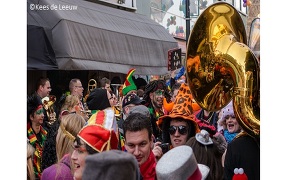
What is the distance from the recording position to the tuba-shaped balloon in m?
2.62

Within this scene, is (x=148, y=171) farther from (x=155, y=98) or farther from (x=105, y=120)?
(x=155, y=98)

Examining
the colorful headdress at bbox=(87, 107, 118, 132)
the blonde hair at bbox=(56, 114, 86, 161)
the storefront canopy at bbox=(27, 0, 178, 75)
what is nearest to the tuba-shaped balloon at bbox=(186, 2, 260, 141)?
the colorful headdress at bbox=(87, 107, 118, 132)

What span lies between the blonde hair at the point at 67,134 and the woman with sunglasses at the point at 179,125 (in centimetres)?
57

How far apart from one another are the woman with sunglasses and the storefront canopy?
106 inches

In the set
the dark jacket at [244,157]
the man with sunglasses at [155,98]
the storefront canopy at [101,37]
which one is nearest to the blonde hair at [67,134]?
the dark jacket at [244,157]

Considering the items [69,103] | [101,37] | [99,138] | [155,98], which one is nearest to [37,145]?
[69,103]

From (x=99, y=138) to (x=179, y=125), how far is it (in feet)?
3.85

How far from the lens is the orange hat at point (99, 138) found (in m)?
2.41

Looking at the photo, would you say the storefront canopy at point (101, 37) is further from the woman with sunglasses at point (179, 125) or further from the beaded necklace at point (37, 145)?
the woman with sunglasses at point (179, 125)

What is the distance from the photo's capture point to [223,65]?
2811 mm

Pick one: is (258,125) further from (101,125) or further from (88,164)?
(88,164)

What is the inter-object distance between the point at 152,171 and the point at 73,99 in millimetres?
2186
